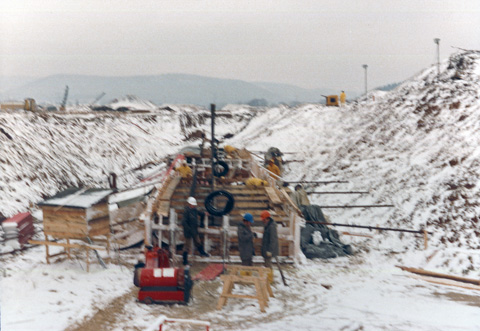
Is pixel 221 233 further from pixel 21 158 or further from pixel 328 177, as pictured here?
pixel 21 158

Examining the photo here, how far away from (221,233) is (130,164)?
17185 millimetres

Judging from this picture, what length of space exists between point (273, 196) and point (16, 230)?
7.51 m

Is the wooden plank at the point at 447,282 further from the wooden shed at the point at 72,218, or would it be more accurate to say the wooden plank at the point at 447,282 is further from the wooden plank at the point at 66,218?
the wooden plank at the point at 66,218

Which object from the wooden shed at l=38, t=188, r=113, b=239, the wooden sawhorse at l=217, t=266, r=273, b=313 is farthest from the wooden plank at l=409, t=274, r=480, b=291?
the wooden shed at l=38, t=188, r=113, b=239

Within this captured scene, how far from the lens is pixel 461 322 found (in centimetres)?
755

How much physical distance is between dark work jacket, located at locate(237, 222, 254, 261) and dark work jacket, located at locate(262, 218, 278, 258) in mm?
339

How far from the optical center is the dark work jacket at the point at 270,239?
9539 millimetres

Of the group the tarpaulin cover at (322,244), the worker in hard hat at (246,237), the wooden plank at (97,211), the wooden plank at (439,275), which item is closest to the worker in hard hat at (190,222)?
the worker in hard hat at (246,237)

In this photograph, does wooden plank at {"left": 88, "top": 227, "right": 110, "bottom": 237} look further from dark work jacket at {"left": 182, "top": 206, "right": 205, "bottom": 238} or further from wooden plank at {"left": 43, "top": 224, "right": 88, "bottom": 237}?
dark work jacket at {"left": 182, "top": 206, "right": 205, "bottom": 238}

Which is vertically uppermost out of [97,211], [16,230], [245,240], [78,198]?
[78,198]

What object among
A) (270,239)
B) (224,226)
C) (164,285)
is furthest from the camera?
(224,226)

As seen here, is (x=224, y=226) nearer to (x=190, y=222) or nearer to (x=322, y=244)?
(x=190, y=222)

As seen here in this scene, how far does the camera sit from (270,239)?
9.55 meters

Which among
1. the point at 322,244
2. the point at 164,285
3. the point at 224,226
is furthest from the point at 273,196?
the point at 164,285
